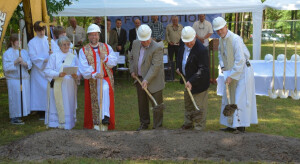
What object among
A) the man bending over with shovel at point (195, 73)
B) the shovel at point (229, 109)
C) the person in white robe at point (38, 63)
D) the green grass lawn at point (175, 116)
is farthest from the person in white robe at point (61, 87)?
the shovel at point (229, 109)

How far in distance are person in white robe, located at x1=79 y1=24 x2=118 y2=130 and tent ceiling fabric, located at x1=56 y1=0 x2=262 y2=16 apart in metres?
5.93

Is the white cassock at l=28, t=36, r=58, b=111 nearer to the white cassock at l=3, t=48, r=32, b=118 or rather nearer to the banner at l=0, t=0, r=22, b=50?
the white cassock at l=3, t=48, r=32, b=118

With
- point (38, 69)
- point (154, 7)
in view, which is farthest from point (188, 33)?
point (154, 7)

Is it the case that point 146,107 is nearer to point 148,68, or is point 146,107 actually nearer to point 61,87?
point 148,68

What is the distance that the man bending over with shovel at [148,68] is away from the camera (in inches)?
308

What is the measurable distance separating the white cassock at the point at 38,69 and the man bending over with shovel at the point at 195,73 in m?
3.05

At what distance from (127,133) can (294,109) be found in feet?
16.6

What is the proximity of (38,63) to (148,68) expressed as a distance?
2668mm

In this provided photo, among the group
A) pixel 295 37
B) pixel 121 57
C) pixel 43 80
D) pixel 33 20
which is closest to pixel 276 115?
pixel 43 80

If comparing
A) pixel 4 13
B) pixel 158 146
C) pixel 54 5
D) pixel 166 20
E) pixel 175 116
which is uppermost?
pixel 54 5

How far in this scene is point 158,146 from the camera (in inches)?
253

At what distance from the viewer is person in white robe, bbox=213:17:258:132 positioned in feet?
25.1

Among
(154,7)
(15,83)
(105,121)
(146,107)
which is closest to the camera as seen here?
(105,121)

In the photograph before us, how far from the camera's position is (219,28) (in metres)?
7.61
